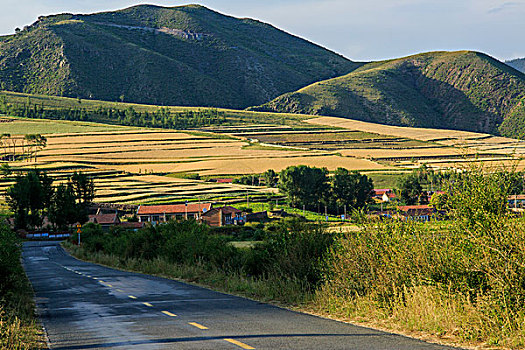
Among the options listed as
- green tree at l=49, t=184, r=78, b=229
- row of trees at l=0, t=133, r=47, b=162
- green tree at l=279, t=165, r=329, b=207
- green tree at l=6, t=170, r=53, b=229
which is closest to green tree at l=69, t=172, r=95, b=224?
green tree at l=49, t=184, r=78, b=229

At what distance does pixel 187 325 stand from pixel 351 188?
10721 cm

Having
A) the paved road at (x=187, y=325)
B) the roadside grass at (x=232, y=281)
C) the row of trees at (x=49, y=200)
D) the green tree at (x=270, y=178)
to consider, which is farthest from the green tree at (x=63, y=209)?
the paved road at (x=187, y=325)

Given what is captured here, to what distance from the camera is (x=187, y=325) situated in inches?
517

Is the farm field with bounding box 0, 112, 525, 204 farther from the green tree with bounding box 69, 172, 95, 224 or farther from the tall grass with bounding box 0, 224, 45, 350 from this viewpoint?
the tall grass with bounding box 0, 224, 45, 350

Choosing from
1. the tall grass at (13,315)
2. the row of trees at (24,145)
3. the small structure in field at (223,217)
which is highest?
the row of trees at (24,145)

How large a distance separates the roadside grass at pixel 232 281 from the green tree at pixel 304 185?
82107mm

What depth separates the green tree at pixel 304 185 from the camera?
117m

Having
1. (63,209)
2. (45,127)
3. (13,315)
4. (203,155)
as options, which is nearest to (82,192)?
(63,209)

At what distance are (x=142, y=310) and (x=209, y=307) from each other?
5.50 ft

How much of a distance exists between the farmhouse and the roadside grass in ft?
207

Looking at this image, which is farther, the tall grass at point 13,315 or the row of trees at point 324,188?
the row of trees at point 324,188

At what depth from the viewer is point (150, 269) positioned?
30.0 metres

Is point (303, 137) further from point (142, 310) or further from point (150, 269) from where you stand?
point (142, 310)

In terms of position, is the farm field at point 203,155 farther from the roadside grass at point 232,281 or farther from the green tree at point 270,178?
the roadside grass at point 232,281
